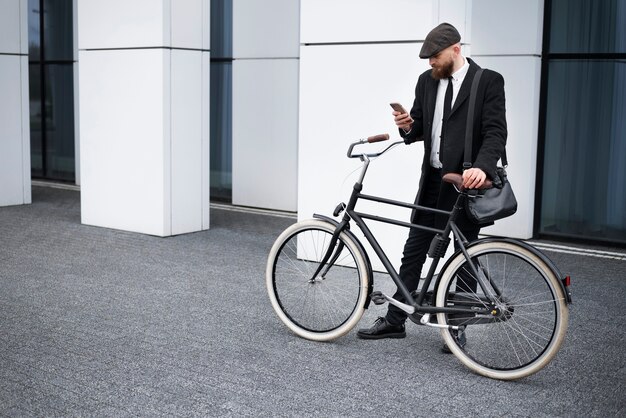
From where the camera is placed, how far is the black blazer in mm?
5043

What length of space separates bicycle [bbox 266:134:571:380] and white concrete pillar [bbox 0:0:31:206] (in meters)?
7.35

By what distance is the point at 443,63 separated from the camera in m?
5.21

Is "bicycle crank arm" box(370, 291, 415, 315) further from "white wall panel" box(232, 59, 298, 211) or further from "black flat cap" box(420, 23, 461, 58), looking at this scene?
"white wall panel" box(232, 59, 298, 211)

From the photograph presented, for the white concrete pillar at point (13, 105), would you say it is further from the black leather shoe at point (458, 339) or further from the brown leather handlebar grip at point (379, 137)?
the black leather shoe at point (458, 339)

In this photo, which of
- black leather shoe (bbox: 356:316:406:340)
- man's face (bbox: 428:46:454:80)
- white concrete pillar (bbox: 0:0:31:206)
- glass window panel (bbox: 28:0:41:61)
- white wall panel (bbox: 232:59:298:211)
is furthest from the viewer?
glass window panel (bbox: 28:0:41:61)

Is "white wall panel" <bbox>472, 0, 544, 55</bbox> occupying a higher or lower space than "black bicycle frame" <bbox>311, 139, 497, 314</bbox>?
higher

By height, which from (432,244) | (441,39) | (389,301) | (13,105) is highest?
(441,39)

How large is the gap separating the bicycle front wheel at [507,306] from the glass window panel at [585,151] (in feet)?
15.6

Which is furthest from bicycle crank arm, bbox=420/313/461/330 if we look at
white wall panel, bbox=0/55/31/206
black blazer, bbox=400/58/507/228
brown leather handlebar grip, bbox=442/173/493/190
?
white wall panel, bbox=0/55/31/206

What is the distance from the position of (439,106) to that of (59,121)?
11.2m

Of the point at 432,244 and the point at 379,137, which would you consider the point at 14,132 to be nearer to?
the point at 379,137

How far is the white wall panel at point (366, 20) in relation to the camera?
754cm

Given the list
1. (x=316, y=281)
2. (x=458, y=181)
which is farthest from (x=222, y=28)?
(x=458, y=181)

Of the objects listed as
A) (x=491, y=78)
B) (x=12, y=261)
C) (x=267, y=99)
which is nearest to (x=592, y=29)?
(x=267, y=99)
